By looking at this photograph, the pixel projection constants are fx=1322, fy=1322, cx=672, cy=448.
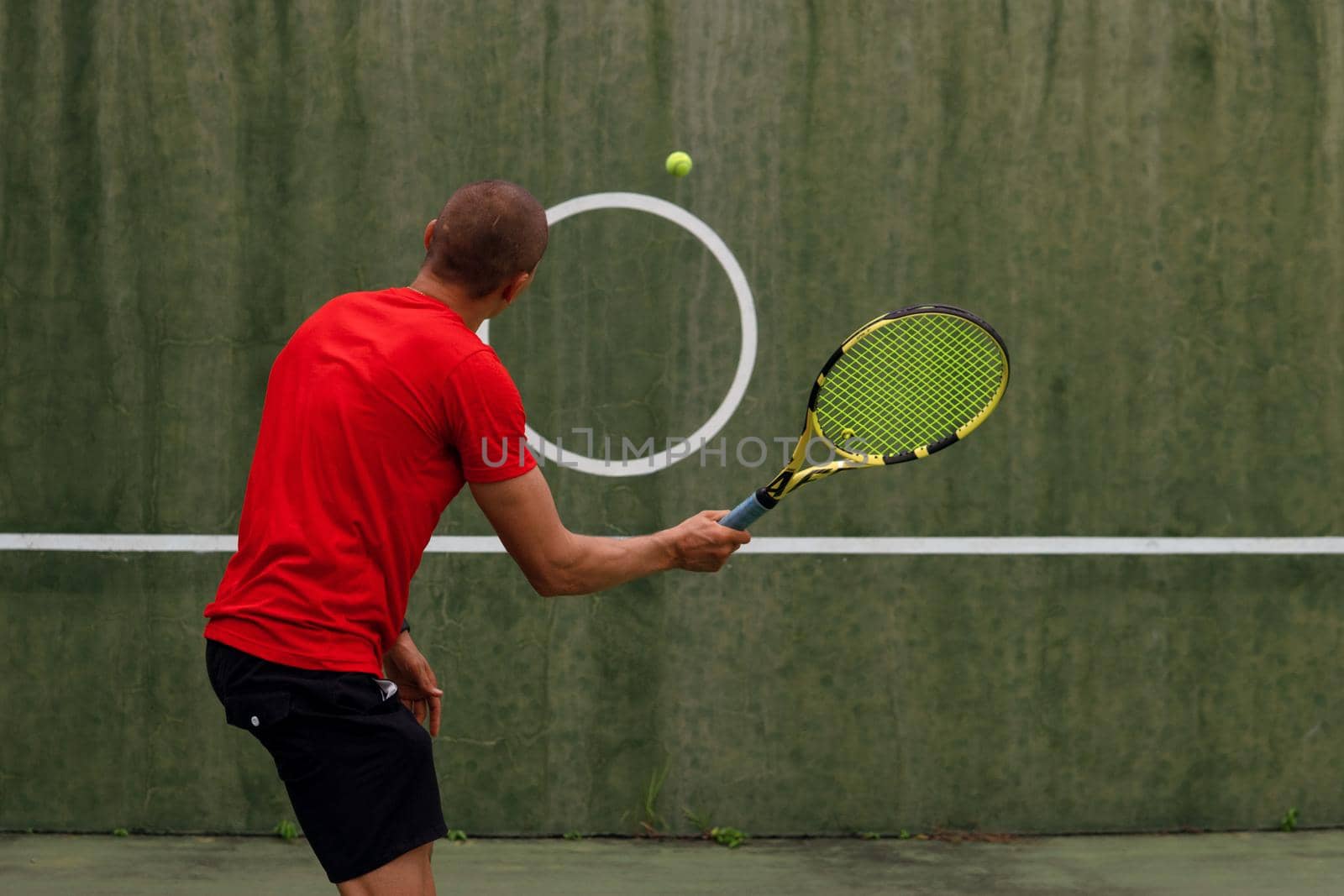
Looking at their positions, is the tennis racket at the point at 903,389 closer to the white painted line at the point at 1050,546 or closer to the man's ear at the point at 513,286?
the white painted line at the point at 1050,546

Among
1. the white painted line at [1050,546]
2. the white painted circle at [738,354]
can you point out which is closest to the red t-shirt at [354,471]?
the white painted circle at [738,354]

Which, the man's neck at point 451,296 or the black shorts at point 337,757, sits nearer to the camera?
the black shorts at point 337,757

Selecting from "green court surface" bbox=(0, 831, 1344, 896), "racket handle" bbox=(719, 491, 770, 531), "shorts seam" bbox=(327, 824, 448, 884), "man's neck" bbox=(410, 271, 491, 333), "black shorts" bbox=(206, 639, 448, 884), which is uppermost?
"man's neck" bbox=(410, 271, 491, 333)

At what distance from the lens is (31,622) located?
3727mm

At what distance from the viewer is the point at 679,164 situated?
370 centimetres

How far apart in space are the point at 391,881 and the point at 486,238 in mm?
951

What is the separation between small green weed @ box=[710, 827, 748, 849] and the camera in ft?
12.2

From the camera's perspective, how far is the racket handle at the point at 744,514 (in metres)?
2.29

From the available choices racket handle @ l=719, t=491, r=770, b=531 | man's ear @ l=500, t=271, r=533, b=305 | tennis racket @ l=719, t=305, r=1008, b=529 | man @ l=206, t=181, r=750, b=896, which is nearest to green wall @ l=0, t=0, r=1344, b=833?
tennis racket @ l=719, t=305, r=1008, b=529

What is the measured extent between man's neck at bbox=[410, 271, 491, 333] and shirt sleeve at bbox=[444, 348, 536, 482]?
0.51ft

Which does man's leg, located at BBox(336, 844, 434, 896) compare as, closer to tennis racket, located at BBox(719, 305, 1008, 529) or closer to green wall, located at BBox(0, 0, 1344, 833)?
tennis racket, located at BBox(719, 305, 1008, 529)

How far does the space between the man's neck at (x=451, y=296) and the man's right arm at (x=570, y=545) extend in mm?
280

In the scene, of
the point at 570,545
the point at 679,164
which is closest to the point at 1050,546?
the point at 679,164

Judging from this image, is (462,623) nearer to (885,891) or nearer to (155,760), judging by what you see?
(155,760)
